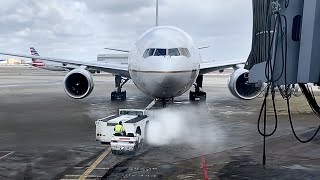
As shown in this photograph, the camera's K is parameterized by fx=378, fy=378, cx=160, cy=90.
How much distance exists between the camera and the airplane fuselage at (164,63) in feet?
59.5

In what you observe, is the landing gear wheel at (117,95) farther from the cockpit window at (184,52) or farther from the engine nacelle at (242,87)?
the cockpit window at (184,52)

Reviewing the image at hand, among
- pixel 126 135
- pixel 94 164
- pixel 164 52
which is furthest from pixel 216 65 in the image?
pixel 94 164

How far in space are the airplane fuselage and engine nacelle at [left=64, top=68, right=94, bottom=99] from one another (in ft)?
15.2

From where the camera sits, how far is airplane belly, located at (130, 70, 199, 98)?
1795cm

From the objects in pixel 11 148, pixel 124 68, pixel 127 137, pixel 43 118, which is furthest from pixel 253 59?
pixel 124 68

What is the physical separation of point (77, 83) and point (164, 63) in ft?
30.3

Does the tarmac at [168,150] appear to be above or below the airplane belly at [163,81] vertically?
below

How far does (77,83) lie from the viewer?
997 inches

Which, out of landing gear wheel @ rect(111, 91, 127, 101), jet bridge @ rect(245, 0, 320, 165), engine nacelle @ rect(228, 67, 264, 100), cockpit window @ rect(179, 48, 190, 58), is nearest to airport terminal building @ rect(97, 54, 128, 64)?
landing gear wheel @ rect(111, 91, 127, 101)

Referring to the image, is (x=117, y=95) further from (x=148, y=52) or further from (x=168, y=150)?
(x=168, y=150)

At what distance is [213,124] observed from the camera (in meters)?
19.8

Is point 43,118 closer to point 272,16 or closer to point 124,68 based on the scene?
point 124,68

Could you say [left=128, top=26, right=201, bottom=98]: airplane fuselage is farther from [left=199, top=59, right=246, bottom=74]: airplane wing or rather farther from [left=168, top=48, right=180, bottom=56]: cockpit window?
[left=199, top=59, right=246, bottom=74]: airplane wing

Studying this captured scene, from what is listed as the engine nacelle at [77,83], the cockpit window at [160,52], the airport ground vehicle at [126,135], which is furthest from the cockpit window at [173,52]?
the engine nacelle at [77,83]
